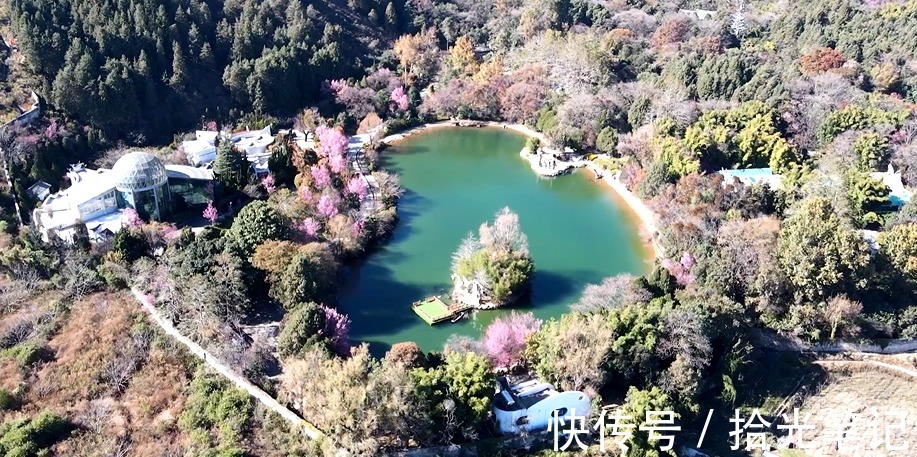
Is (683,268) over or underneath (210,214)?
underneath

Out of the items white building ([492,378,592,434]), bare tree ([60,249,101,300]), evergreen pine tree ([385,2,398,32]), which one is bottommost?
white building ([492,378,592,434])

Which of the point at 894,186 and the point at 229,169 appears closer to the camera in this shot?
the point at 229,169

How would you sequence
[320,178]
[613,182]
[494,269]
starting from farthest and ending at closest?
[613,182] < [320,178] < [494,269]

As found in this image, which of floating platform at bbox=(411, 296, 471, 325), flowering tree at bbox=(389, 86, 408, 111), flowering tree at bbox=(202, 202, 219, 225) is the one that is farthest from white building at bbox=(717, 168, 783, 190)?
flowering tree at bbox=(202, 202, 219, 225)

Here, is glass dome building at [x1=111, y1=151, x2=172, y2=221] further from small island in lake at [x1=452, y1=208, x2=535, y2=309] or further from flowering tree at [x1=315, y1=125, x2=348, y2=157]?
small island in lake at [x1=452, y1=208, x2=535, y2=309]

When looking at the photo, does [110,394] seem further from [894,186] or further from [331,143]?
[894,186]

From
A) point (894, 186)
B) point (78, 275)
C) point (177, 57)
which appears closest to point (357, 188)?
point (78, 275)

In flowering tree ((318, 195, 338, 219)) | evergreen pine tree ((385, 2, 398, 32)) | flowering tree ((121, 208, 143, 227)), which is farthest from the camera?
evergreen pine tree ((385, 2, 398, 32))

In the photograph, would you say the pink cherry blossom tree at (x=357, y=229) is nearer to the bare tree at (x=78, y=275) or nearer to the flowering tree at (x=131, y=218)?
the flowering tree at (x=131, y=218)
